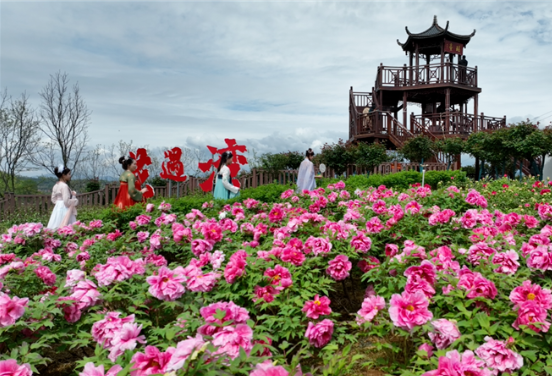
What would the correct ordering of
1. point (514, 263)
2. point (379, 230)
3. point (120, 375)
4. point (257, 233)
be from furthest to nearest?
point (257, 233) < point (379, 230) < point (514, 263) < point (120, 375)

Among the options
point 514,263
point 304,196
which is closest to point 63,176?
point 304,196

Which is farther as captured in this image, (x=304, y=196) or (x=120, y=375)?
(x=304, y=196)

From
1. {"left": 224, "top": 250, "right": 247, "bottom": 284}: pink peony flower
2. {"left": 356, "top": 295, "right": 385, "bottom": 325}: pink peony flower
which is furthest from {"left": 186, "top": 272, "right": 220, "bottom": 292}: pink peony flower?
{"left": 356, "top": 295, "right": 385, "bottom": 325}: pink peony flower

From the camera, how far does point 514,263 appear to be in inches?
98.8

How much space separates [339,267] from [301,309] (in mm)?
565

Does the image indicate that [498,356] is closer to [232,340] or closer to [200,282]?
[232,340]

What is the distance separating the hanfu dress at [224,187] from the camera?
287 inches

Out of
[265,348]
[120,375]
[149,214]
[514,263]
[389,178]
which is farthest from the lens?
[389,178]

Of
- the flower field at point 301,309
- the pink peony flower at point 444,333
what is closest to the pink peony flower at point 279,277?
the flower field at point 301,309

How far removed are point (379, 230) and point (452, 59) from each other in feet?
74.8

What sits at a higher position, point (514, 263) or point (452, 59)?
point (452, 59)

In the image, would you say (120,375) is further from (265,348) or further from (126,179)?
(126,179)

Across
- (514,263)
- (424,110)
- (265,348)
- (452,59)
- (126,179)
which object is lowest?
(265,348)

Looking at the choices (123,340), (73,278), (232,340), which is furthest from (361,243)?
(73,278)
